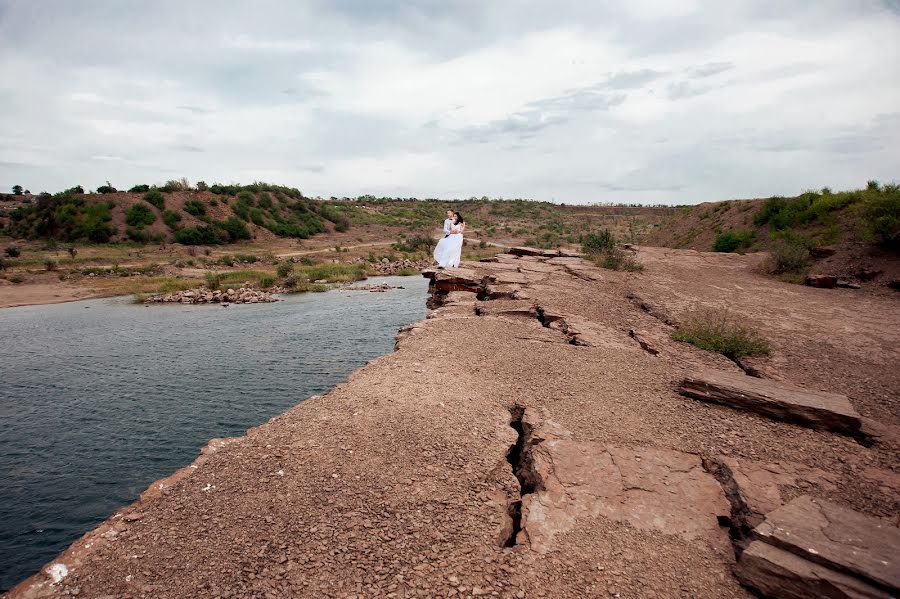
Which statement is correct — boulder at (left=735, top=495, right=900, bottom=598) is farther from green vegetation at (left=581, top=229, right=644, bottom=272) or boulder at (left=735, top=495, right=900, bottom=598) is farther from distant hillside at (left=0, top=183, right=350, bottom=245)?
distant hillside at (left=0, top=183, right=350, bottom=245)

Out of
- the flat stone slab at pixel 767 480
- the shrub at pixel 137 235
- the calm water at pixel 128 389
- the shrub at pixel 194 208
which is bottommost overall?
the calm water at pixel 128 389

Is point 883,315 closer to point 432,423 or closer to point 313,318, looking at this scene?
point 432,423

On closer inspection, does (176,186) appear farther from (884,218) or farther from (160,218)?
(884,218)

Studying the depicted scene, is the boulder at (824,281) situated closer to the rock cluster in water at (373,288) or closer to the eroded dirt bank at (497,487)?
the eroded dirt bank at (497,487)

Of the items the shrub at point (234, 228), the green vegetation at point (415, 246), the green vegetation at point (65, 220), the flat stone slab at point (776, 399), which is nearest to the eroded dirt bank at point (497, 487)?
the flat stone slab at point (776, 399)

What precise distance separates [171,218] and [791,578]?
152 ft

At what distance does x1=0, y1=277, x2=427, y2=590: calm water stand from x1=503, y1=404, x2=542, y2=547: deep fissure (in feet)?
15.9

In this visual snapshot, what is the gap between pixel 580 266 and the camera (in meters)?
15.3

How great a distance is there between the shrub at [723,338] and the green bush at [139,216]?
42803 millimetres

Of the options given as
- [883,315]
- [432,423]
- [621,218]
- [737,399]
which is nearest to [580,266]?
[883,315]

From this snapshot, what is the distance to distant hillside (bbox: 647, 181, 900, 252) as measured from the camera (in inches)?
553

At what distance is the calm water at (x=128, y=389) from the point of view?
19.1 ft

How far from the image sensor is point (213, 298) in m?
20.7

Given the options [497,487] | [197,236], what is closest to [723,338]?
[497,487]
